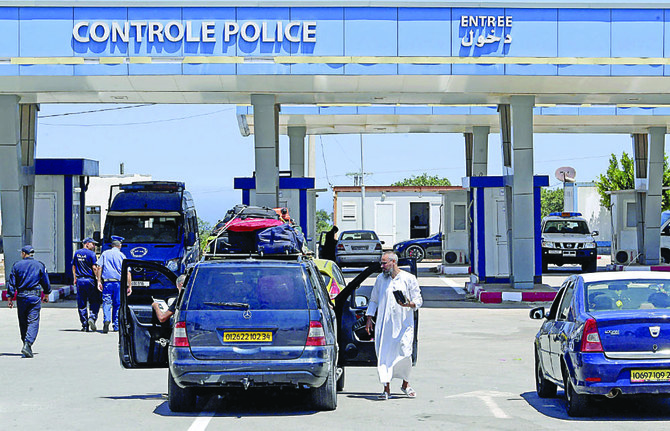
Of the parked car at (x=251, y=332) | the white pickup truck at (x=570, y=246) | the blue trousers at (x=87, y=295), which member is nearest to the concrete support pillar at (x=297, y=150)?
the white pickup truck at (x=570, y=246)

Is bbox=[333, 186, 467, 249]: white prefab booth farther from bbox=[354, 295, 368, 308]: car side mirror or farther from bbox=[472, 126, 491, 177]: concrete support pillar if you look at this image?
bbox=[354, 295, 368, 308]: car side mirror

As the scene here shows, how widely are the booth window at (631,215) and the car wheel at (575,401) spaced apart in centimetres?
2999

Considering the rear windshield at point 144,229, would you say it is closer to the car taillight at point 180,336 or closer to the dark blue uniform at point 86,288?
the dark blue uniform at point 86,288

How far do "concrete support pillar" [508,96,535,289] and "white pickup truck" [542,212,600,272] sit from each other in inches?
380

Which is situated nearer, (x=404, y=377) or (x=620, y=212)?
(x=404, y=377)

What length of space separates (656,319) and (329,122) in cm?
2614

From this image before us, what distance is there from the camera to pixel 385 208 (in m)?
54.4

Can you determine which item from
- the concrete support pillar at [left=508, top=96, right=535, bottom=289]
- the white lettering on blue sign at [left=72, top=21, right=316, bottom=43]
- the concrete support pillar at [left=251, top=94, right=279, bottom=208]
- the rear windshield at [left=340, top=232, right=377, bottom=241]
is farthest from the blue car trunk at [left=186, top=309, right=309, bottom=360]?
the rear windshield at [left=340, top=232, right=377, bottom=241]

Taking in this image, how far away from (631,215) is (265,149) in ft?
60.0

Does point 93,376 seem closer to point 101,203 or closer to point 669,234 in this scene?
point 669,234

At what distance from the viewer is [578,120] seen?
35.3m

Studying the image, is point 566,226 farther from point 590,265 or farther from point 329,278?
point 329,278

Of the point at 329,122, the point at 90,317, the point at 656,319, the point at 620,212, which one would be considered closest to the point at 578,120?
the point at 620,212

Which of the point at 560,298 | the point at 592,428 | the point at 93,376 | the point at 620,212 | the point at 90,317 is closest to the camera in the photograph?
the point at 592,428
